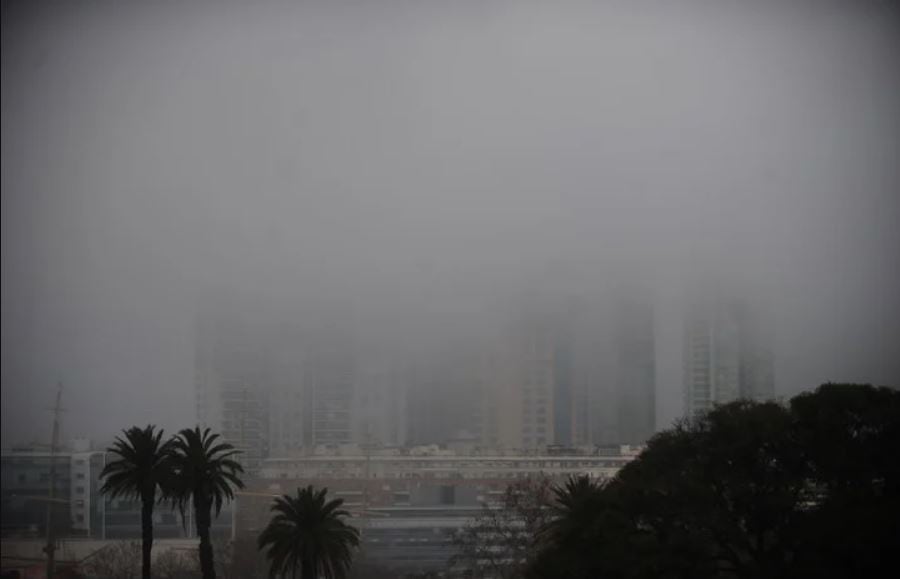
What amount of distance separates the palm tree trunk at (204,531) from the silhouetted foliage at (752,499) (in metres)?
5.84

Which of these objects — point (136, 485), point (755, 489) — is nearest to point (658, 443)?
point (755, 489)

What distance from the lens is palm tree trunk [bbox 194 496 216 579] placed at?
16328 mm

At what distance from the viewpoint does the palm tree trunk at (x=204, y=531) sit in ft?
53.6

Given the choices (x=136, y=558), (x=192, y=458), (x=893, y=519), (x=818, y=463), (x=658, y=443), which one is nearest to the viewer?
(x=893, y=519)

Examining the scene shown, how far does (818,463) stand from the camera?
42.5 ft

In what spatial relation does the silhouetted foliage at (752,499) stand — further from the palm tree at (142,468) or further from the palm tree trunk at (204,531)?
the palm tree at (142,468)

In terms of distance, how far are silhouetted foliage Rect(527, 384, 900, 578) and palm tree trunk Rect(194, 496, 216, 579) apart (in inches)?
230

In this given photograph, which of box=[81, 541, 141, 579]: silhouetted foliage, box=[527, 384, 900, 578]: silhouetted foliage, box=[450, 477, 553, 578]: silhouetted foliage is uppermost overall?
box=[527, 384, 900, 578]: silhouetted foliage

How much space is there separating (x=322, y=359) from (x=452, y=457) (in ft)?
11.9

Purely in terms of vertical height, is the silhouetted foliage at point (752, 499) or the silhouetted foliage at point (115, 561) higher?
the silhouetted foliage at point (752, 499)

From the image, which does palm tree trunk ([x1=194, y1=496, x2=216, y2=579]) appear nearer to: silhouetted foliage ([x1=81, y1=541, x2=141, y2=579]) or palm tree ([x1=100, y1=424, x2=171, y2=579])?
palm tree ([x1=100, y1=424, x2=171, y2=579])

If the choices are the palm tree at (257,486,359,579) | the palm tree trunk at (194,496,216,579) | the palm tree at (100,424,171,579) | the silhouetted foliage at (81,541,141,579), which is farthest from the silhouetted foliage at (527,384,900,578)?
the silhouetted foliage at (81,541,141,579)

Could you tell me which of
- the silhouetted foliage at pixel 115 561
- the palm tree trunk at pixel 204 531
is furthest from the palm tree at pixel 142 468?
the silhouetted foliage at pixel 115 561

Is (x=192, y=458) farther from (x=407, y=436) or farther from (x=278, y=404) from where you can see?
(x=407, y=436)
